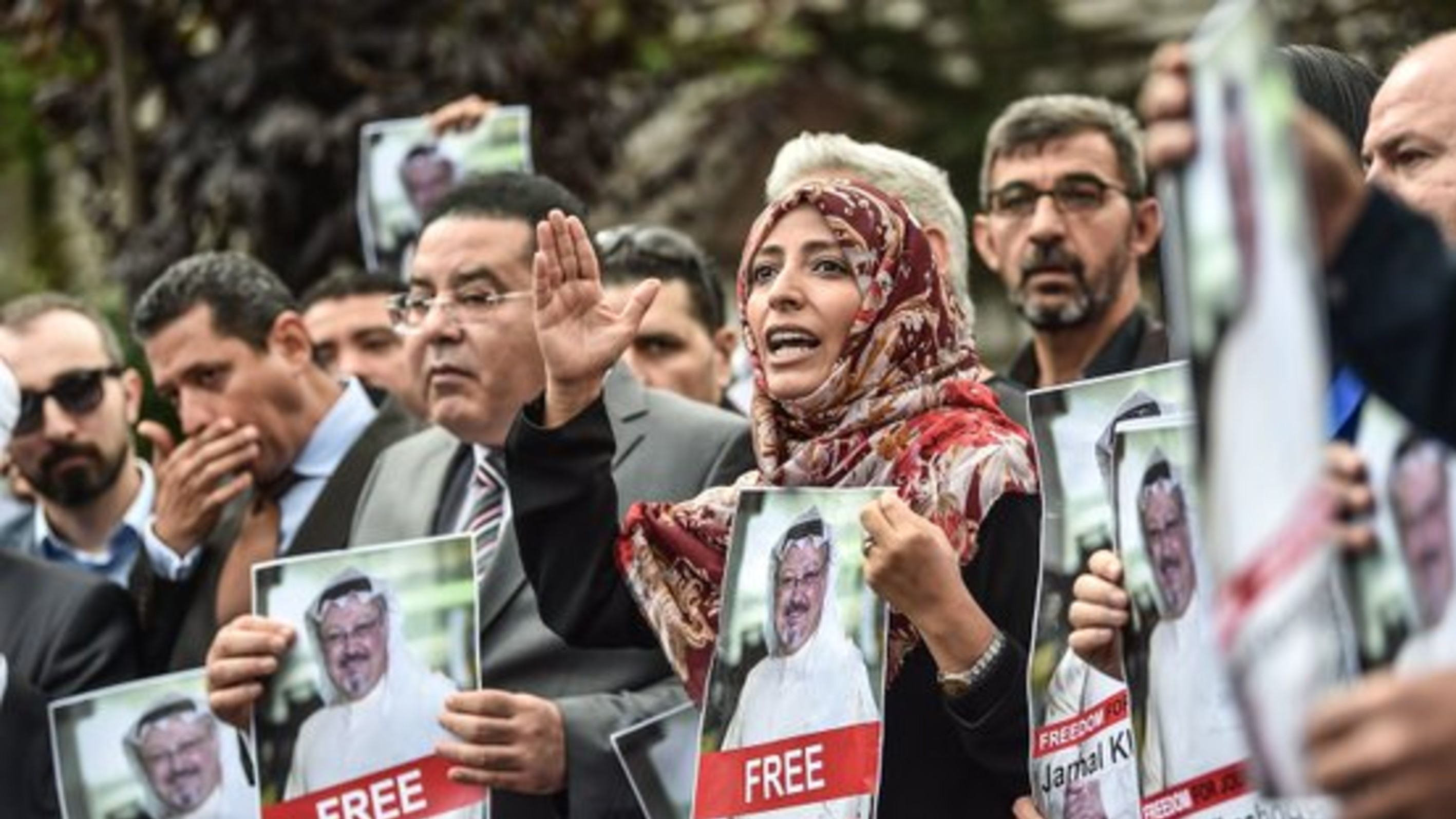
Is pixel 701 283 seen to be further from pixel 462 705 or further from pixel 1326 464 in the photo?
pixel 1326 464

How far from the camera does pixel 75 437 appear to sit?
6695 millimetres

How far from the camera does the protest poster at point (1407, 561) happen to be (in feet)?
8.56

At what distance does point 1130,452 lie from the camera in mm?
3811

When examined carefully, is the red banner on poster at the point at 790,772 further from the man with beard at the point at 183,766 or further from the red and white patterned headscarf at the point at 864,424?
the man with beard at the point at 183,766

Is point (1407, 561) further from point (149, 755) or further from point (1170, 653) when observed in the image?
point (149, 755)

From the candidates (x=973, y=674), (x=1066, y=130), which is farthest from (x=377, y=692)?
(x=1066, y=130)

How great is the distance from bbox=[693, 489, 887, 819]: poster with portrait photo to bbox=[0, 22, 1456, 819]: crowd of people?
0.04 metres

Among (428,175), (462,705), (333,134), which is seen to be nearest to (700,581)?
(462,705)

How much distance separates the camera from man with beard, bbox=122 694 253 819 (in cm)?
536

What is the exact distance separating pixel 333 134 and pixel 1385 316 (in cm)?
715

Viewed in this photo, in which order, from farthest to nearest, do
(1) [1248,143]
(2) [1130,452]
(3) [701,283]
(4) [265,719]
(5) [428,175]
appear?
(5) [428,175] < (3) [701,283] < (4) [265,719] < (2) [1130,452] < (1) [1248,143]

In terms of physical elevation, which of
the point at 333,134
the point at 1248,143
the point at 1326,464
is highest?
the point at 333,134

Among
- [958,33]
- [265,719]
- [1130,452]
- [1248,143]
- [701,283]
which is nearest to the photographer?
[1248,143]

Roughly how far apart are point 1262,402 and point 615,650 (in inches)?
109
